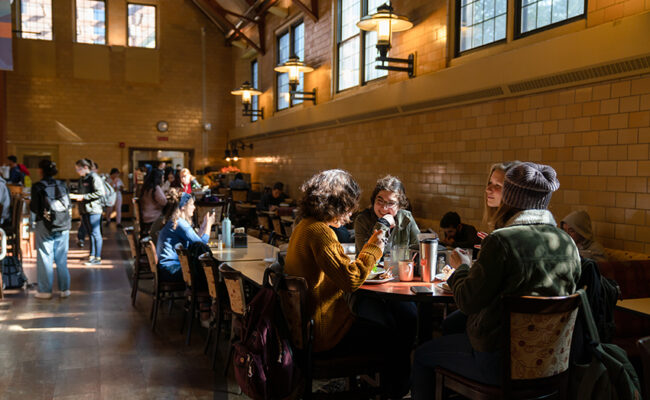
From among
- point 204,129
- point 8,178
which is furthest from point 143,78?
point 8,178

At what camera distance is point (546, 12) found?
528cm

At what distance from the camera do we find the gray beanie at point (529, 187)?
227 cm

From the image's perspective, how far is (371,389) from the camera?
288cm

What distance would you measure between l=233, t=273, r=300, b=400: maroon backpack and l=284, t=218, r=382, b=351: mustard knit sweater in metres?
0.21

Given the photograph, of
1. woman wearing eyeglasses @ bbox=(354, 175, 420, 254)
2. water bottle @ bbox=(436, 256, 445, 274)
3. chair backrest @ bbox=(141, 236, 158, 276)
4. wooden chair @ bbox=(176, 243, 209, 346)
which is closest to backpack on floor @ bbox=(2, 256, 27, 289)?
chair backrest @ bbox=(141, 236, 158, 276)

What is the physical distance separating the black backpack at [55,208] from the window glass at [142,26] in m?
10.2

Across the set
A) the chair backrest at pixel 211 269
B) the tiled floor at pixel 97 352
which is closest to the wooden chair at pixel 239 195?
the tiled floor at pixel 97 352

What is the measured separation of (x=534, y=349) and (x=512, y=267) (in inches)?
14.0

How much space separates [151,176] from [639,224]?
6.49 metres

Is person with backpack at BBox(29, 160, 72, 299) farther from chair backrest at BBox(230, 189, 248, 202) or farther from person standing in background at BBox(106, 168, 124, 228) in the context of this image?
person standing in background at BBox(106, 168, 124, 228)

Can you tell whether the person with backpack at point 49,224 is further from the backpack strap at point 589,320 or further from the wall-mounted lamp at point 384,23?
the backpack strap at point 589,320

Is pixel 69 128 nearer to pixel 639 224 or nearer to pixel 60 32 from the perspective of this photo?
pixel 60 32

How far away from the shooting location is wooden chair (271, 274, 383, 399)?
106 inches

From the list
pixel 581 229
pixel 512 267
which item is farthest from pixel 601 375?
pixel 581 229
